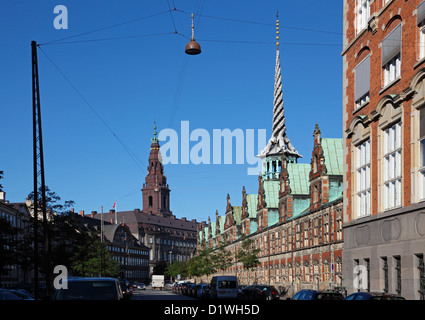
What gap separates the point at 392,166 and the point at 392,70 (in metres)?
4.45

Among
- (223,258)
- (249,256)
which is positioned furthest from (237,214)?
(249,256)

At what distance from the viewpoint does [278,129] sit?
107 metres

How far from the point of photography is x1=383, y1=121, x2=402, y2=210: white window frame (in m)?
28.0

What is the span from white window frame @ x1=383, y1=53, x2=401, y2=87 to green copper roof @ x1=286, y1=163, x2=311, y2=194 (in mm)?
46549

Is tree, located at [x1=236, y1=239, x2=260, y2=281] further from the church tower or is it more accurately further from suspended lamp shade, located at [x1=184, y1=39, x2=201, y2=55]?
suspended lamp shade, located at [x1=184, y1=39, x2=201, y2=55]

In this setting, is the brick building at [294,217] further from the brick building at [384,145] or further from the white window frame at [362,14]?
the white window frame at [362,14]

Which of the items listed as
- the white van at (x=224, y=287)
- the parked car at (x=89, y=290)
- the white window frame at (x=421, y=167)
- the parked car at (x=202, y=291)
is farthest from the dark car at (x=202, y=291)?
the parked car at (x=89, y=290)

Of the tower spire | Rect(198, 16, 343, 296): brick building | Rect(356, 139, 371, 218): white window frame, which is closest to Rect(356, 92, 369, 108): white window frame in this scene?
Rect(356, 139, 371, 218): white window frame
